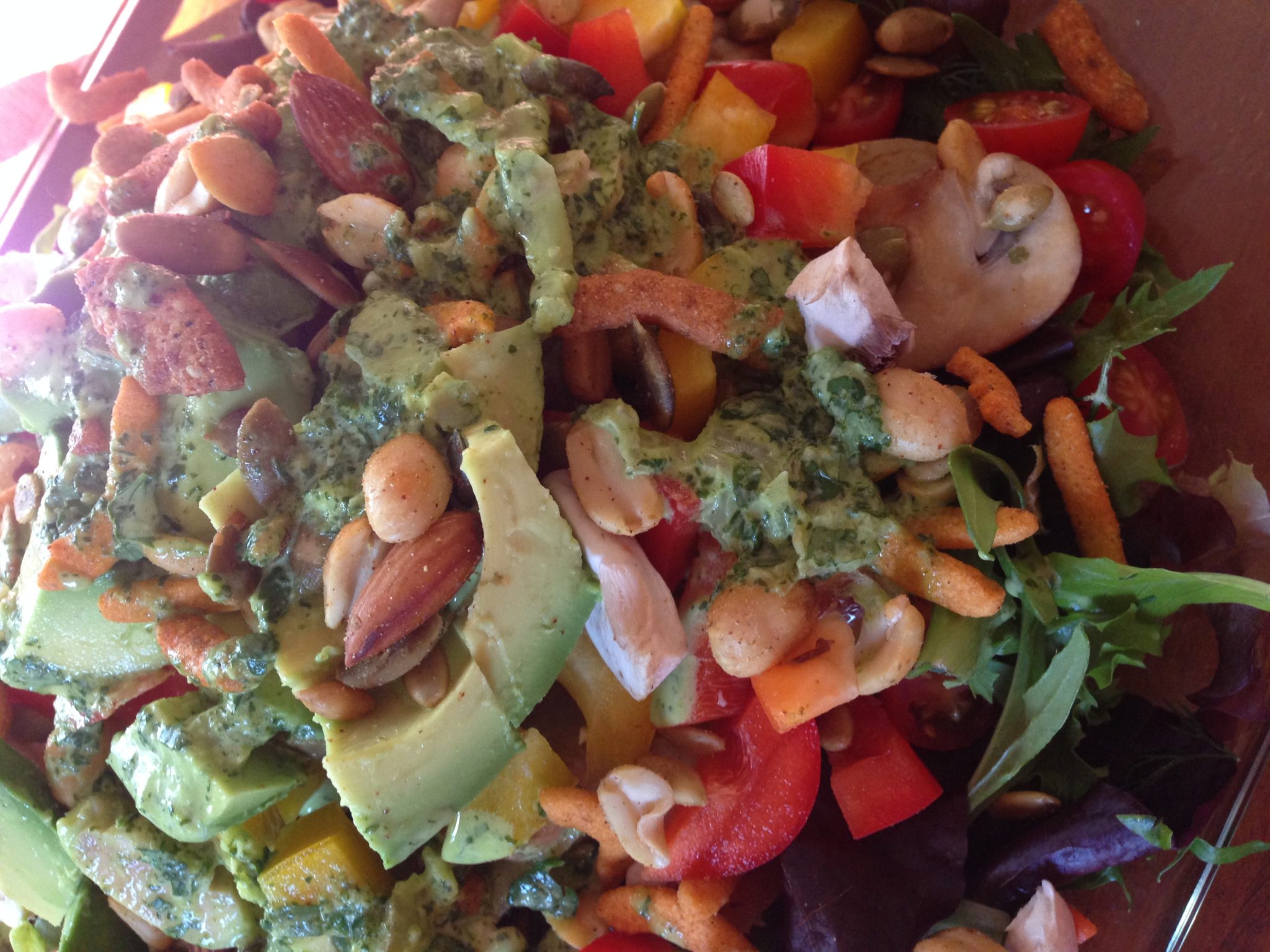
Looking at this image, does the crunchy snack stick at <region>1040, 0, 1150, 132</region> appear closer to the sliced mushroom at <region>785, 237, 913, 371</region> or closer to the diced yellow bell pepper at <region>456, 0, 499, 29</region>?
the sliced mushroom at <region>785, 237, 913, 371</region>

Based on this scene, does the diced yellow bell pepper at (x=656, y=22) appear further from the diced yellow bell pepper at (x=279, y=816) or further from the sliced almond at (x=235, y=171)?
the diced yellow bell pepper at (x=279, y=816)

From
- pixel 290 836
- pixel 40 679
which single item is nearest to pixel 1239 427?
pixel 290 836

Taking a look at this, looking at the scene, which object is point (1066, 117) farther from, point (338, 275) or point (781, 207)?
point (338, 275)

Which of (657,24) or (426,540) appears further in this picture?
(657,24)

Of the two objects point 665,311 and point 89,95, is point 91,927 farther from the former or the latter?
point 89,95

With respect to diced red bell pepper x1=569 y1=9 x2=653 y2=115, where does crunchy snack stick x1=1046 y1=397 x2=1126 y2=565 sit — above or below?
below

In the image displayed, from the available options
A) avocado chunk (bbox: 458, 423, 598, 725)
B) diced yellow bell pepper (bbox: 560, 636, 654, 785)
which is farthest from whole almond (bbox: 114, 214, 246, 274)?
diced yellow bell pepper (bbox: 560, 636, 654, 785)
